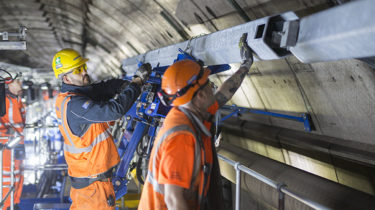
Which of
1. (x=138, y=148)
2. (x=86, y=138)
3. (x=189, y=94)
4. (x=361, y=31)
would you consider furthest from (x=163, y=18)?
Result: (x=361, y=31)

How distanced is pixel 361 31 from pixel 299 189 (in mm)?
1865

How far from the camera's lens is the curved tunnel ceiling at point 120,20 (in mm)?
4210

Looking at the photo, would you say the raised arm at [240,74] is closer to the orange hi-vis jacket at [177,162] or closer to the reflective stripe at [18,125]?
the orange hi-vis jacket at [177,162]

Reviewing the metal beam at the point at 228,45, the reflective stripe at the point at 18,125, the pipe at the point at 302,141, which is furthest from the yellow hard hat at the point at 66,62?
the pipe at the point at 302,141

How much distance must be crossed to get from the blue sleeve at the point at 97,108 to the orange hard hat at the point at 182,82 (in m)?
1.09

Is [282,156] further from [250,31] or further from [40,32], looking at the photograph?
[40,32]

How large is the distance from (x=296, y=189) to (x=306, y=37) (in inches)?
66.0

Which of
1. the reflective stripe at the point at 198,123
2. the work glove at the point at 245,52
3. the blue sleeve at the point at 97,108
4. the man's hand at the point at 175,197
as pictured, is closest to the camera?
the man's hand at the point at 175,197

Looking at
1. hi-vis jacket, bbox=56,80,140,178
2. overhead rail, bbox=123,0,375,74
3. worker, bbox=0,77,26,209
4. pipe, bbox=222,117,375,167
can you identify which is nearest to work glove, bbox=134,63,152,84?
hi-vis jacket, bbox=56,80,140,178

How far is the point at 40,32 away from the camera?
1133cm

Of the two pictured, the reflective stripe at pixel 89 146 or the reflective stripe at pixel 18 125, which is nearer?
the reflective stripe at pixel 89 146

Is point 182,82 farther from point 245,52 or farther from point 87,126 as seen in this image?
point 87,126

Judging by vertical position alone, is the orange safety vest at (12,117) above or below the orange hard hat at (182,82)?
below

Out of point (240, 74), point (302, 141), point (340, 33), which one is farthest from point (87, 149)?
point (302, 141)
